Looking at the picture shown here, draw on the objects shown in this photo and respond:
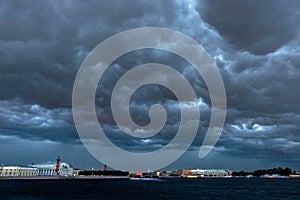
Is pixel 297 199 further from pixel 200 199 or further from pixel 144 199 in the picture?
pixel 144 199

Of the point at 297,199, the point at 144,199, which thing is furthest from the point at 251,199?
the point at 144,199

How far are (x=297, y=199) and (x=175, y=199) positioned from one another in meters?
46.7

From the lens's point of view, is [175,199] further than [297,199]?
No

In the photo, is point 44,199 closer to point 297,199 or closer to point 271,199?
point 271,199

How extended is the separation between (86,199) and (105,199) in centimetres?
623

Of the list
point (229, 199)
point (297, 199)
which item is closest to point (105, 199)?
point (229, 199)

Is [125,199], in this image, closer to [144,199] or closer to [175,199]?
[144,199]

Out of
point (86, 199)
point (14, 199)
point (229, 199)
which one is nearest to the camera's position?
point (14, 199)

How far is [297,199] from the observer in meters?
126

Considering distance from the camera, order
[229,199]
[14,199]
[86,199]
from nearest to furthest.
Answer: [14,199] → [86,199] → [229,199]

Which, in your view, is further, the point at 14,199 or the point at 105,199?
the point at 105,199

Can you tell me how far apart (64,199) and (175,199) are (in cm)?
3693

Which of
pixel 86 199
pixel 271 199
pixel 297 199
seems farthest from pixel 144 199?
→ pixel 297 199

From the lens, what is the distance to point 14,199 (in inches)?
4188
